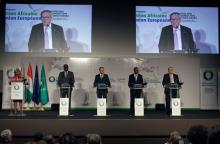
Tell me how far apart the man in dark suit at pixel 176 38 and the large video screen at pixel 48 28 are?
2.18 meters

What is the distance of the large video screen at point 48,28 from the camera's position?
10891mm

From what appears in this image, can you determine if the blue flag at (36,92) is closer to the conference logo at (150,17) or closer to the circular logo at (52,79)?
the circular logo at (52,79)

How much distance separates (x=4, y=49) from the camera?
11148 mm

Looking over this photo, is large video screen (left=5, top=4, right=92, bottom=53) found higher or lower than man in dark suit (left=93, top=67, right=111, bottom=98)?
higher

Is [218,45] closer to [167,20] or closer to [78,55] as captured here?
[167,20]

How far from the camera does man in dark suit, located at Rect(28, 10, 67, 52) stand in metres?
10.9

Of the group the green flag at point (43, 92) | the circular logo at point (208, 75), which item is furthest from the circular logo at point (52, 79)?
the circular logo at point (208, 75)

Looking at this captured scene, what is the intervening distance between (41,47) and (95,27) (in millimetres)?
1711

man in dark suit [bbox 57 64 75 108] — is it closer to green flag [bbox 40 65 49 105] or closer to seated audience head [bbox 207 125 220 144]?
green flag [bbox 40 65 49 105]

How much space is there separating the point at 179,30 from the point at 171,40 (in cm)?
39

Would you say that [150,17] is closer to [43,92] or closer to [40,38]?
[40,38]

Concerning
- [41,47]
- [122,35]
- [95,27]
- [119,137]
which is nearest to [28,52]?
[41,47]

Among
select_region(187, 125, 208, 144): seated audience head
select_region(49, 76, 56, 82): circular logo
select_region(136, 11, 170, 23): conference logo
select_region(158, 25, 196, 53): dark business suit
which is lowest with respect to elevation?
select_region(187, 125, 208, 144): seated audience head

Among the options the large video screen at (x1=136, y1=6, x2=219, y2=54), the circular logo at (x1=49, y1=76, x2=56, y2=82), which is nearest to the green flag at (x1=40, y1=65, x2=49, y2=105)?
the circular logo at (x1=49, y1=76, x2=56, y2=82)
